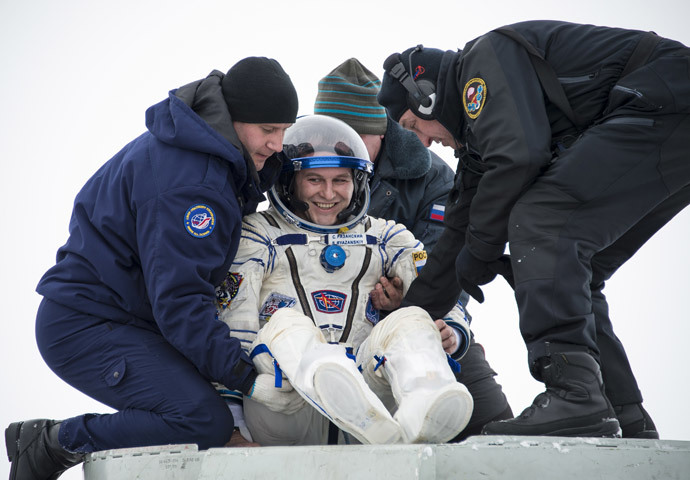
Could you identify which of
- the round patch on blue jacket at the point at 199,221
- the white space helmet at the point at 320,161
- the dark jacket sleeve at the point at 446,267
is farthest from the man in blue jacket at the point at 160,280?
the dark jacket sleeve at the point at 446,267

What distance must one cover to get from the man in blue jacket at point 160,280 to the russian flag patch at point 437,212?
1.33 m

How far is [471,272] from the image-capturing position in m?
2.88

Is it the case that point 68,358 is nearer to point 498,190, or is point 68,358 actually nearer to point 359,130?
point 498,190

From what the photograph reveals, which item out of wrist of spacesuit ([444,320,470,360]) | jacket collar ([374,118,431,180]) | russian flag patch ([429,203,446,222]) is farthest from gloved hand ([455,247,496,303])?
jacket collar ([374,118,431,180])

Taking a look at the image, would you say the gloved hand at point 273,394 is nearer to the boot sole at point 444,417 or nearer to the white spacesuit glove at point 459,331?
the boot sole at point 444,417

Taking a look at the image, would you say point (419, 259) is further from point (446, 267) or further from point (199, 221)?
point (199, 221)

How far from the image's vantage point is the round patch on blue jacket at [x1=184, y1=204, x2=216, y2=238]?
264 cm

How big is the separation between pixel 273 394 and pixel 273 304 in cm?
55

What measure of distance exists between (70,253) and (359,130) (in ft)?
6.29

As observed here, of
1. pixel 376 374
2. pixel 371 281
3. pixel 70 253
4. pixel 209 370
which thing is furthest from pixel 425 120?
pixel 70 253

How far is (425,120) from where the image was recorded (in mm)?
3039

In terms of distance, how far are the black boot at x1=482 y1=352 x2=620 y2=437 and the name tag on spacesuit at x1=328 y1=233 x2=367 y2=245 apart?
3.86 feet

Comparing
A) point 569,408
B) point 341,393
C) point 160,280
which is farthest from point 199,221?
point 569,408

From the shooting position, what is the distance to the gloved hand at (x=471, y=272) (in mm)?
2855
